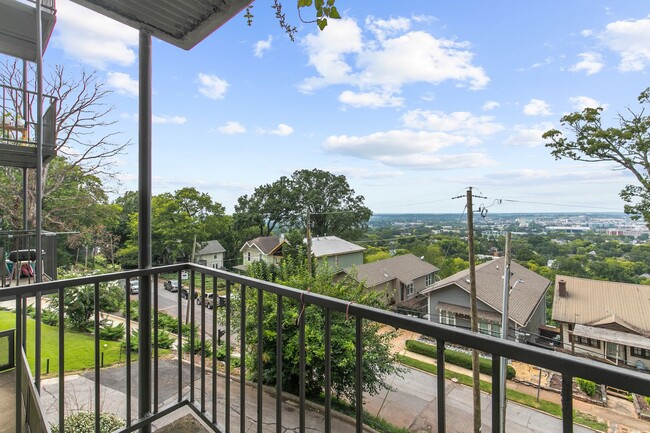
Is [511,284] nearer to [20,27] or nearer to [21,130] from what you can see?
[21,130]

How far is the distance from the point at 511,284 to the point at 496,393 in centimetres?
1463

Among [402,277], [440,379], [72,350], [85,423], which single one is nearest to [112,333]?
[72,350]

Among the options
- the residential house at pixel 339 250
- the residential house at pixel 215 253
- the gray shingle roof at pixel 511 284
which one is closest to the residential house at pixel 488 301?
the gray shingle roof at pixel 511 284

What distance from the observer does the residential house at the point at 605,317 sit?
32.1 ft

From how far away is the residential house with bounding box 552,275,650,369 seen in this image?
385 inches

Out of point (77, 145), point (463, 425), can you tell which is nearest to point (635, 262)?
point (463, 425)

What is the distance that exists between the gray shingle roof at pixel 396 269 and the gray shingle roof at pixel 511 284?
332cm

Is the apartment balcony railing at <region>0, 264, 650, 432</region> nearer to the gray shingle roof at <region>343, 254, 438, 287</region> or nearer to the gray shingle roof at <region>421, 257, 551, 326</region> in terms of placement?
the gray shingle roof at <region>421, 257, 551, 326</region>

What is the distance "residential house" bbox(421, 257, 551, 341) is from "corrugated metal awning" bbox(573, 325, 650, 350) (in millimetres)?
1416

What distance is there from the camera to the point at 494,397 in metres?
0.68

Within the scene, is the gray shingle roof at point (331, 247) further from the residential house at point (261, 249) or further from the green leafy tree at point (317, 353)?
the green leafy tree at point (317, 353)

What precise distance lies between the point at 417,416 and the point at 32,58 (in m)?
9.02

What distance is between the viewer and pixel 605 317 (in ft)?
37.7

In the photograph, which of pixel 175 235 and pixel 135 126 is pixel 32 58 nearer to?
pixel 135 126
